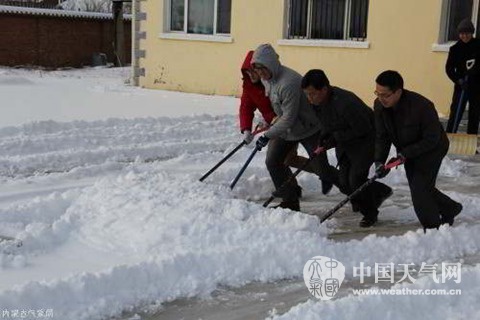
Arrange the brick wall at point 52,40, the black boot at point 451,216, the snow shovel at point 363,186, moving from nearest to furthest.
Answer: the snow shovel at point 363,186
the black boot at point 451,216
the brick wall at point 52,40

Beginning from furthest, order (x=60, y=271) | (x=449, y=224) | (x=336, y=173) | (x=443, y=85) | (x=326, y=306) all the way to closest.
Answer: (x=443, y=85), (x=336, y=173), (x=449, y=224), (x=60, y=271), (x=326, y=306)

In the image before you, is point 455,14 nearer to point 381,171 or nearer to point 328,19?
point 328,19

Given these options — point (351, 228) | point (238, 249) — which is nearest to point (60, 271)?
point (238, 249)

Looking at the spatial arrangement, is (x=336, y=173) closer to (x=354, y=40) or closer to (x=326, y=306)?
(x=326, y=306)

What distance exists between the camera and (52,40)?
26328 mm

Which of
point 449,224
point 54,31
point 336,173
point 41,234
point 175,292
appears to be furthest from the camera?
point 54,31

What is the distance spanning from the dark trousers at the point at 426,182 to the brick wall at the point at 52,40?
873 inches

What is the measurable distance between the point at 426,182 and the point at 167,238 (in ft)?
6.53

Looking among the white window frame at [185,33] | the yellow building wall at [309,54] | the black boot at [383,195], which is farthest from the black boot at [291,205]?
the white window frame at [185,33]

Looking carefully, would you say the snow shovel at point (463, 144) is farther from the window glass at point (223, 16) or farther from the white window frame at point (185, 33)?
the window glass at point (223, 16)

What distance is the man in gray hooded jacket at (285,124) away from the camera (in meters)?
5.70

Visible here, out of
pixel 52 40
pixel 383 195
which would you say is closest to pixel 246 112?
pixel 383 195

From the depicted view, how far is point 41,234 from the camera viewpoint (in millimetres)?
5137

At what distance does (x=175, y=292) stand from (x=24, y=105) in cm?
890
